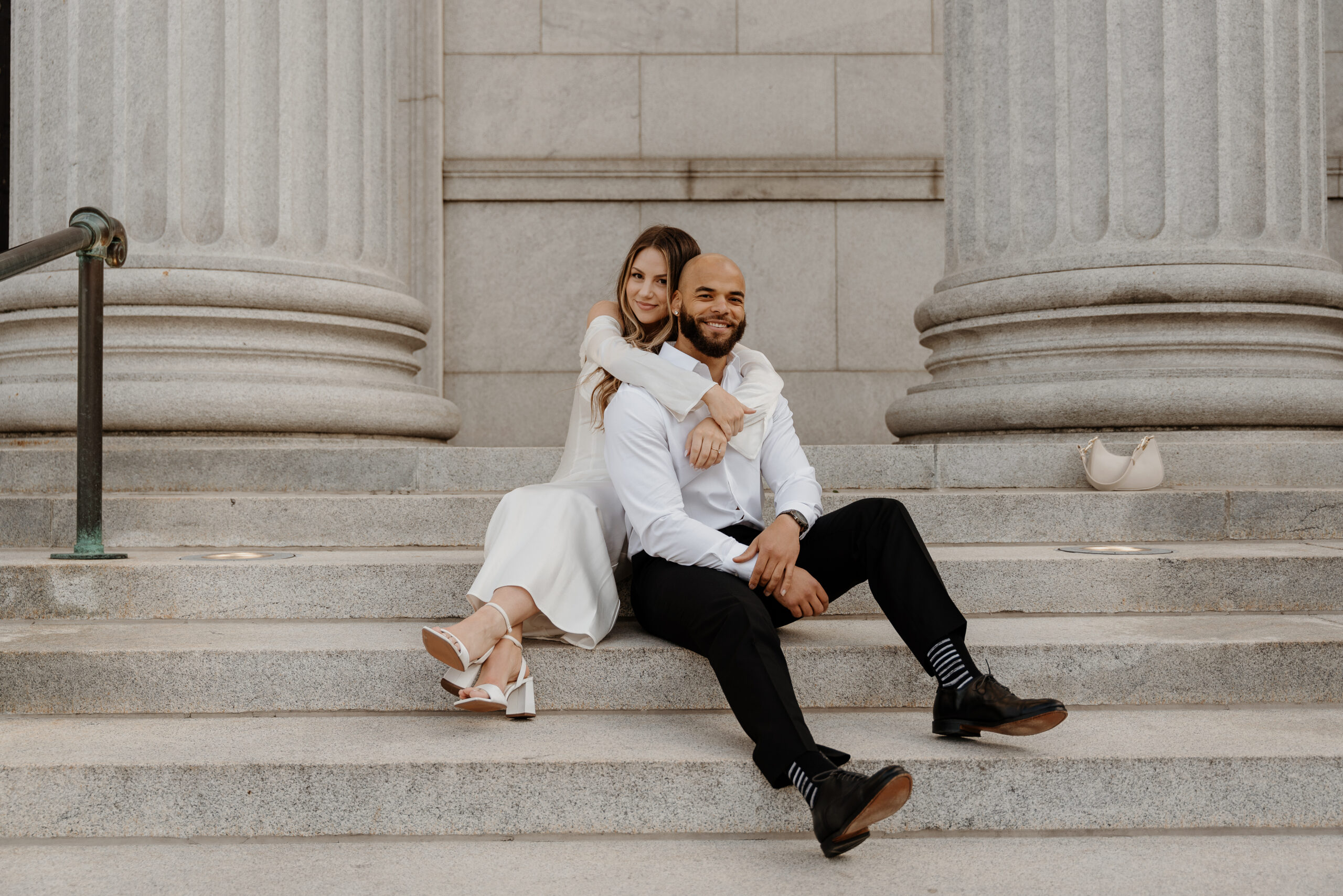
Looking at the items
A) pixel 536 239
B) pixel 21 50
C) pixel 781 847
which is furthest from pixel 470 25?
pixel 781 847

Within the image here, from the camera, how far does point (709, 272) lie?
3.41 m

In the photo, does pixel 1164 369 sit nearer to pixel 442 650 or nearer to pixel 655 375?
pixel 655 375

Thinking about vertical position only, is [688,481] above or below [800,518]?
above

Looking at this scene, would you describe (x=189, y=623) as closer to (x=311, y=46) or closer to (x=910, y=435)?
(x=311, y=46)

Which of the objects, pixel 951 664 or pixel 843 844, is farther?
pixel 951 664

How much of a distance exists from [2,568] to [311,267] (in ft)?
7.43

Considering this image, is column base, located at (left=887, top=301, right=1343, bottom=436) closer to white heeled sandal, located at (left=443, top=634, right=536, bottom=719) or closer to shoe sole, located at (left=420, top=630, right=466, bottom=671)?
white heeled sandal, located at (left=443, top=634, right=536, bottom=719)

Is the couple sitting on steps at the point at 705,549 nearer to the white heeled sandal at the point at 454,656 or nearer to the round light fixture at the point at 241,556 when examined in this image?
the white heeled sandal at the point at 454,656

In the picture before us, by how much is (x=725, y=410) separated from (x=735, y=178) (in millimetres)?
5218

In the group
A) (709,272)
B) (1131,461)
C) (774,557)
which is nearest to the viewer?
(774,557)

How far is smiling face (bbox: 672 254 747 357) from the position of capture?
11.2 ft

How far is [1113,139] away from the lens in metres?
5.39

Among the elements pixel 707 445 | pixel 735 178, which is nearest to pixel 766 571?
pixel 707 445

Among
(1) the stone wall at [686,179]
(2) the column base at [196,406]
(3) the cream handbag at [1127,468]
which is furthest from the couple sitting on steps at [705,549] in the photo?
(1) the stone wall at [686,179]
